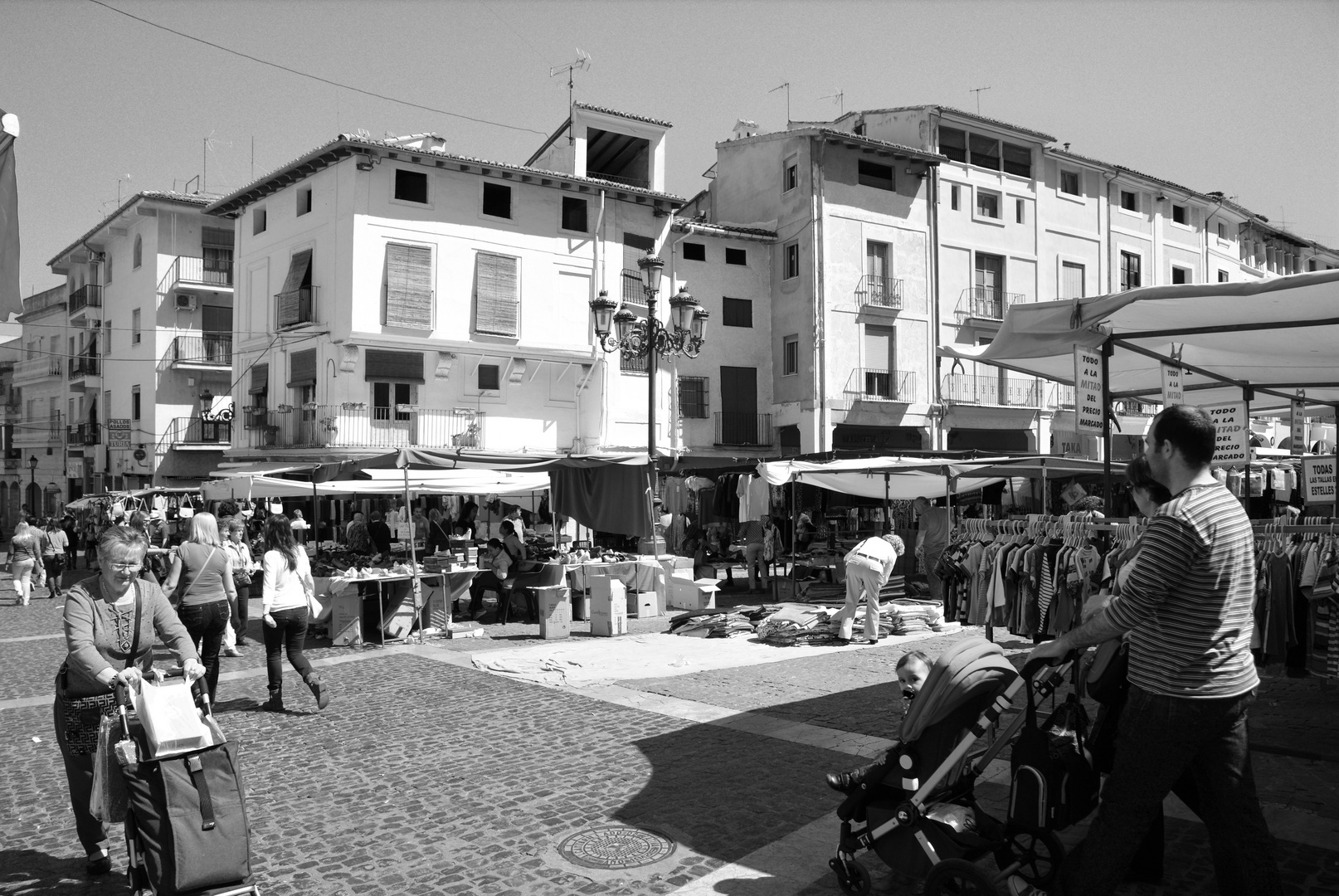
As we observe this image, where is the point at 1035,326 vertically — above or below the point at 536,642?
above

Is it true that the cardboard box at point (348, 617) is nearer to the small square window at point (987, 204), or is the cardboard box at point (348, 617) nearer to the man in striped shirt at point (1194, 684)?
the man in striped shirt at point (1194, 684)

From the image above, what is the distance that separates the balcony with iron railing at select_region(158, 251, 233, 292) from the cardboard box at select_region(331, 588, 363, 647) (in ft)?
95.6

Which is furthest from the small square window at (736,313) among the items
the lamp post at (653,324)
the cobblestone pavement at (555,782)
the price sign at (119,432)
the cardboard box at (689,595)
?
the price sign at (119,432)

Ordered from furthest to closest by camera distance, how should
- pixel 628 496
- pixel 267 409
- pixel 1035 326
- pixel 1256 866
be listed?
pixel 267 409 < pixel 628 496 < pixel 1035 326 < pixel 1256 866

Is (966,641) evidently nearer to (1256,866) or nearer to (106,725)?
(1256,866)

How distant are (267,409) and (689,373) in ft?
41.9

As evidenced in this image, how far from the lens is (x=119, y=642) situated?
4.67 m

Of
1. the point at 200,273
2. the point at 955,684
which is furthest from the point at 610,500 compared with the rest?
the point at 200,273

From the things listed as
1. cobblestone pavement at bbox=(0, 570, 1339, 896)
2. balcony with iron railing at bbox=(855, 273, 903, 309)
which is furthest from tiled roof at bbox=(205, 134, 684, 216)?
cobblestone pavement at bbox=(0, 570, 1339, 896)

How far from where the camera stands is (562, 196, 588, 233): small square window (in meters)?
29.5

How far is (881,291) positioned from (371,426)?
16.1 meters

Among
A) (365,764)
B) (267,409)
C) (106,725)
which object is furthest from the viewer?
(267,409)

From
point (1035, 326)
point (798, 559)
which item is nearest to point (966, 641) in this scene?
point (1035, 326)

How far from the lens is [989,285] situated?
3272 centimetres
